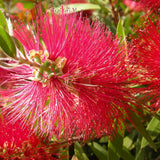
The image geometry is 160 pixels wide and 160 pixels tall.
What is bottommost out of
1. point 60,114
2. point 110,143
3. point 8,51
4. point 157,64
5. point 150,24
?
point 110,143

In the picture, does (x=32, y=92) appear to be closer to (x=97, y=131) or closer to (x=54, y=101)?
(x=54, y=101)

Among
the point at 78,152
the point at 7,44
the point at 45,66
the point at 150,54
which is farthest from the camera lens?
the point at 78,152

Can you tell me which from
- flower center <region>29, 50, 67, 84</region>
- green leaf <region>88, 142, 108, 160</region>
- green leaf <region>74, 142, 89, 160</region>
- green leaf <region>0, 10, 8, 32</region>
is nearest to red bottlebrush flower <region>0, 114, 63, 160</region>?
green leaf <region>74, 142, 89, 160</region>

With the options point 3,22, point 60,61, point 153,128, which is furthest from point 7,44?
point 153,128

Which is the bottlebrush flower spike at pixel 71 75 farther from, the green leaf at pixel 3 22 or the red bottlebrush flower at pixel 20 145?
the red bottlebrush flower at pixel 20 145

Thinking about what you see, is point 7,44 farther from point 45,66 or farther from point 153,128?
point 153,128

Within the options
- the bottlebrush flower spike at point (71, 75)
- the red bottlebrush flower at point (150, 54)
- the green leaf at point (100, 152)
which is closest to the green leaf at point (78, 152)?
the green leaf at point (100, 152)

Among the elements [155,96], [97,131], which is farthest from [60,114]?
[155,96]
